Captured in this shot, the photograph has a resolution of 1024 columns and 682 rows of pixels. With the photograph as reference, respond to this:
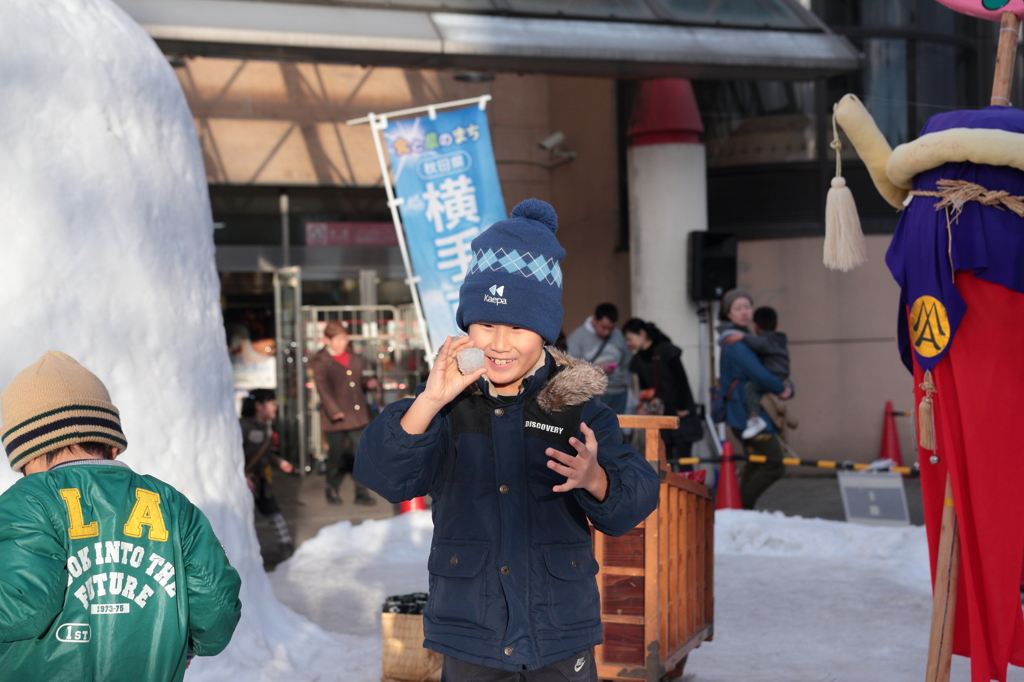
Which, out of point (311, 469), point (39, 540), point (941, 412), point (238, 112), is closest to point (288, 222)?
point (238, 112)

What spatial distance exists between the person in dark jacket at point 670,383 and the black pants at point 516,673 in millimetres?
Answer: 6582

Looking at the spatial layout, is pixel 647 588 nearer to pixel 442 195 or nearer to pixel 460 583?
pixel 460 583

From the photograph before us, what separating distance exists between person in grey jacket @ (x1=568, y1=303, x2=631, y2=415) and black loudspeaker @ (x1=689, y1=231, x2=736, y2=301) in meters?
1.43

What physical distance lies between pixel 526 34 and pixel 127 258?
19.1 ft

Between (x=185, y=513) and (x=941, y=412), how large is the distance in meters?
2.66

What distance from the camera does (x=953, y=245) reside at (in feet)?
11.8

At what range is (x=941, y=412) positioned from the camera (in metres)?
3.67

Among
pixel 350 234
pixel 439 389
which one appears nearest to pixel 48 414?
pixel 439 389

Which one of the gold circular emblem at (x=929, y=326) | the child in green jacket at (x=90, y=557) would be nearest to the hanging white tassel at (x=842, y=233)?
the gold circular emblem at (x=929, y=326)

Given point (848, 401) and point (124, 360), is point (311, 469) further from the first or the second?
point (124, 360)

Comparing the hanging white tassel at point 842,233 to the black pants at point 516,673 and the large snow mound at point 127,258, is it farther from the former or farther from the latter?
the large snow mound at point 127,258

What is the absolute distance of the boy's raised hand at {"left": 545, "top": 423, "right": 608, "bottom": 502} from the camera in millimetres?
2262

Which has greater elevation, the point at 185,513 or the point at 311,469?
the point at 185,513

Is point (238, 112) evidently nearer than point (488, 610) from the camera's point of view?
No
